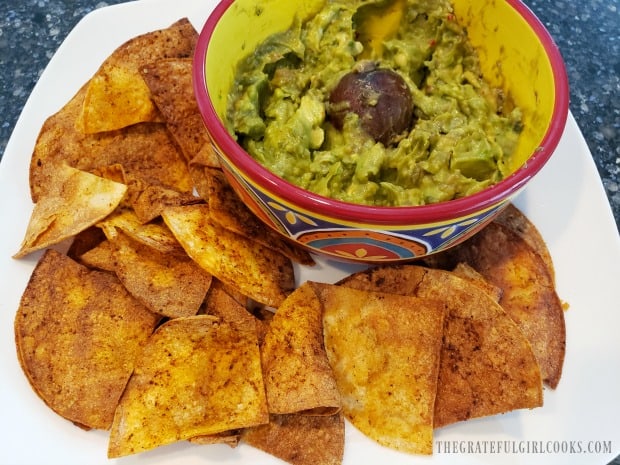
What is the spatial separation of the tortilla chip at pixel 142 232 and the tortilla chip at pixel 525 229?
81 cm

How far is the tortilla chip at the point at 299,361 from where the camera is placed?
1242mm

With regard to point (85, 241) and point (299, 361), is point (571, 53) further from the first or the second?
point (85, 241)

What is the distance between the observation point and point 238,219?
143 cm

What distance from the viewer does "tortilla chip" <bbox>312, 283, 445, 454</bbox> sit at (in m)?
1.26

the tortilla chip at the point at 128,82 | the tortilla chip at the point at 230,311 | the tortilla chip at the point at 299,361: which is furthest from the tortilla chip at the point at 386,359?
the tortilla chip at the point at 128,82

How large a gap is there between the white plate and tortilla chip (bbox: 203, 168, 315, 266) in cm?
9

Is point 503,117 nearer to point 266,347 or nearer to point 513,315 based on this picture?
point 513,315

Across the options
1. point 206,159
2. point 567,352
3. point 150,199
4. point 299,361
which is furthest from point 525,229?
point 150,199

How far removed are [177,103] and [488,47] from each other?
0.81m

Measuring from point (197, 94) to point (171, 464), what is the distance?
30.7 inches

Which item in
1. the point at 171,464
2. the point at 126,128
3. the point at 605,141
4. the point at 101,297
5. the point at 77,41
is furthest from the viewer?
the point at 605,141

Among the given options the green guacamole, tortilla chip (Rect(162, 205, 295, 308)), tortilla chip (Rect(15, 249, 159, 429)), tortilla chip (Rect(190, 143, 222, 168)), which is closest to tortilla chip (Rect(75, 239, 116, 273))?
tortilla chip (Rect(15, 249, 159, 429))

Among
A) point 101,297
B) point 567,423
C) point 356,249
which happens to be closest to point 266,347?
point 356,249

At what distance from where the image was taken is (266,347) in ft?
4.40
